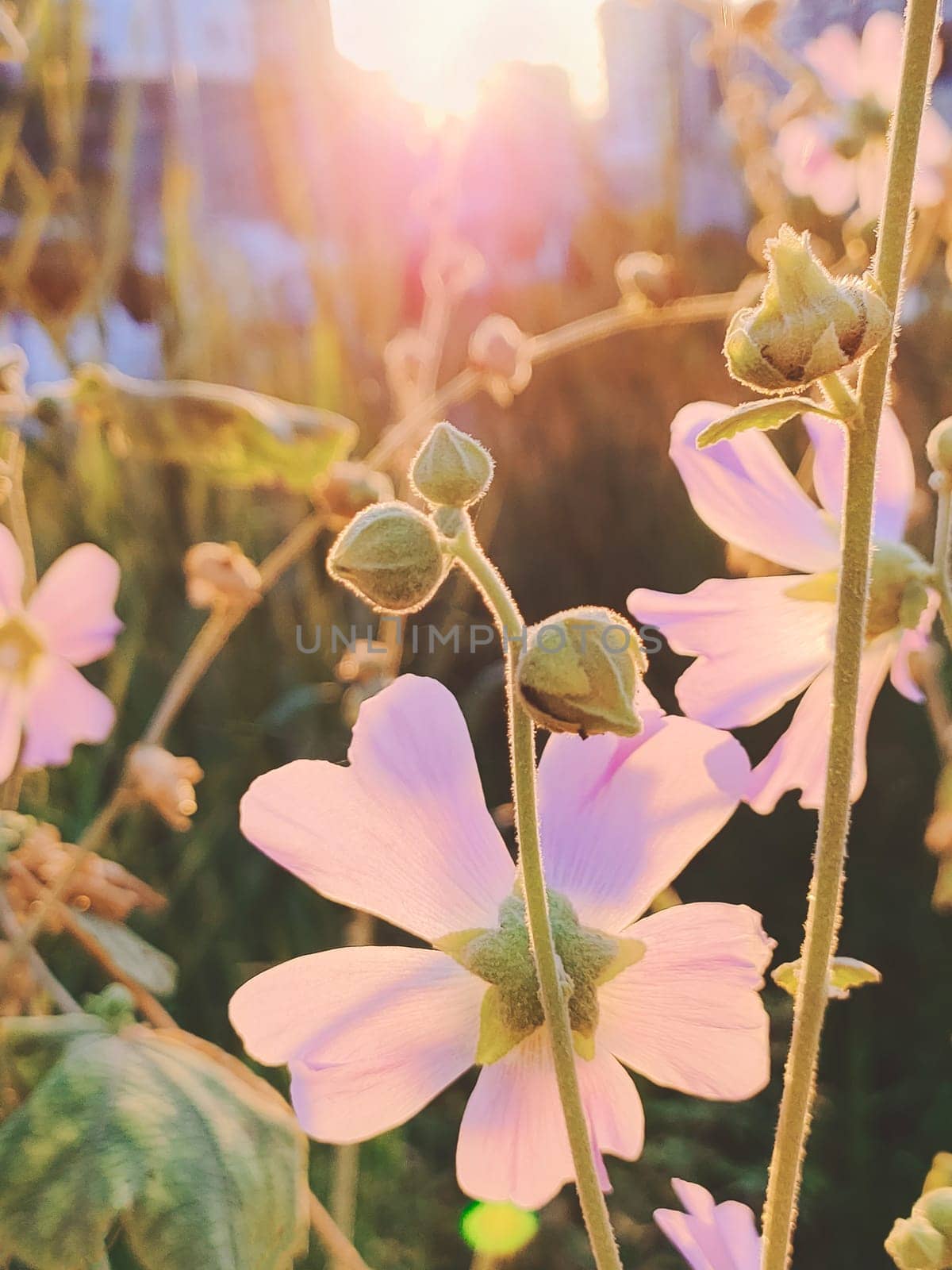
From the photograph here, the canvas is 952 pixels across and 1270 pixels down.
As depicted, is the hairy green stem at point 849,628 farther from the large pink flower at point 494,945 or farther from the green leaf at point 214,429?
the green leaf at point 214,429

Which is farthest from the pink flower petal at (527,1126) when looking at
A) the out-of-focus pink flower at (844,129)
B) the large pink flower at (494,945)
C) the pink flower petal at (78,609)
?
the out-of-focus pink flower at (844,129)

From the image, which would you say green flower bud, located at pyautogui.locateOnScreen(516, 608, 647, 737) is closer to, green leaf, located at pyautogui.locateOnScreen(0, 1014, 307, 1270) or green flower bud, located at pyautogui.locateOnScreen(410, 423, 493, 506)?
green flower bud, located at pyautogui.locateOnScreen(410, 423, 493, 506)

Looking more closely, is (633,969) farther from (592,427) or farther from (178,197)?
(592,427)

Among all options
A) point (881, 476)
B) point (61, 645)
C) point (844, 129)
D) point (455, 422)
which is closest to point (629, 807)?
point (881, 476)

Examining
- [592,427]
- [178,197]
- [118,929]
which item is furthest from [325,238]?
[118,929]

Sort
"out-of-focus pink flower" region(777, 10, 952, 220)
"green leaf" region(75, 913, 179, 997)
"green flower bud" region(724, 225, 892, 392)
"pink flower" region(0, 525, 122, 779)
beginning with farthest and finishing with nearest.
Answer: "out-of-focus pink flower" region(777, 10, 952, 220)
"pink flower" region(0, 525, 122, 779)
"green leaf" region(75, 913, 179, 997)
"green flower bud" region(724, 225, 892, 392)

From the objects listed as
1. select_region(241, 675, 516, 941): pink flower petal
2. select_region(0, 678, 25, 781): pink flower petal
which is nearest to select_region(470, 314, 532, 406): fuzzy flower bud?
select_region(0, 678, 25, 781): pink flower petal

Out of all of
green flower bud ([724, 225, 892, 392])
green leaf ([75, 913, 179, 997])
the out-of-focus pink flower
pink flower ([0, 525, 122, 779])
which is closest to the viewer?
green flower bud ([724, 225, 892, 392])
